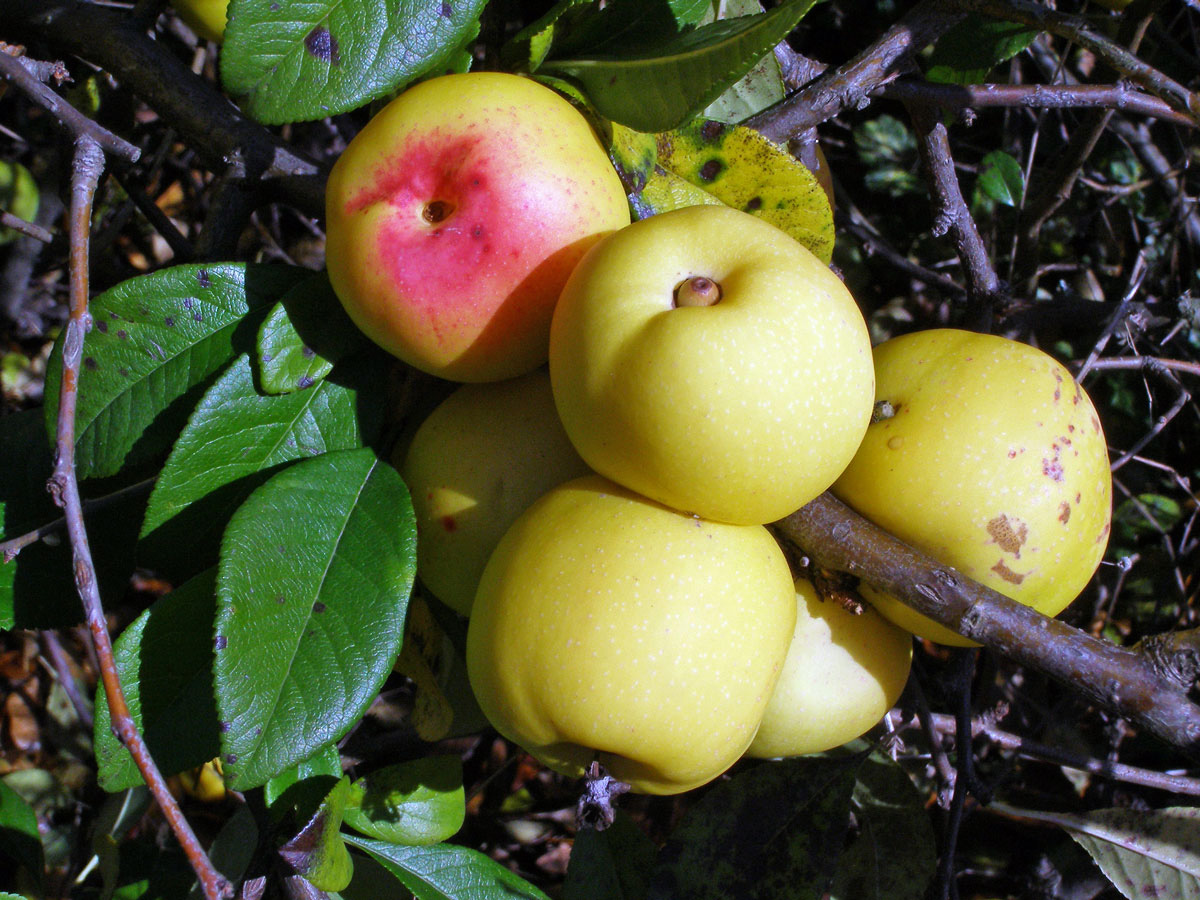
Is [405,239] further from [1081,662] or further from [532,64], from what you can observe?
[1081,662]

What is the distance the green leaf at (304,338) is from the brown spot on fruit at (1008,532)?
0.87m

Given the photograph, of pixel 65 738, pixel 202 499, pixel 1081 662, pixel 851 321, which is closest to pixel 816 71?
pixel 851 321

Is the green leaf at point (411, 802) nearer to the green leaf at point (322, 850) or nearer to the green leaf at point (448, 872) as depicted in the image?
the green leaf at point (448, 872)

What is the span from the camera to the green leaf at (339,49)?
103 centimetres

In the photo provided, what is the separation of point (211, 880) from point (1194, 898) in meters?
1.53

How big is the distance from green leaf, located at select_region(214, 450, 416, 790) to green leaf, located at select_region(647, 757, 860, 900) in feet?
2.05

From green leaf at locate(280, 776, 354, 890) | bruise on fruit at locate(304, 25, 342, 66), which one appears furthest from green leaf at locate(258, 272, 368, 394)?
green leaf at locate(280, 776, 354, 890)

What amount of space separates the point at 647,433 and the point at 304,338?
0.53 metres

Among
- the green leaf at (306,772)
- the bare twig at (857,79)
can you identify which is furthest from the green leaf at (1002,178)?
the green leaf at (306,772)

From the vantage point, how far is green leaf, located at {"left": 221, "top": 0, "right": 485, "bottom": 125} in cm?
103

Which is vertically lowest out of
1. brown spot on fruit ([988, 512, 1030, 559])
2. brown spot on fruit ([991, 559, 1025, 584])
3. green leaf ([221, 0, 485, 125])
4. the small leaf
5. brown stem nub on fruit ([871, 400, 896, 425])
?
the small leaf

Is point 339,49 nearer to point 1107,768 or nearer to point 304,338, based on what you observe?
point 304,338

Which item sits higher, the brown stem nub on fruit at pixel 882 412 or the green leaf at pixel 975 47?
the green leaf at pixel 975 47

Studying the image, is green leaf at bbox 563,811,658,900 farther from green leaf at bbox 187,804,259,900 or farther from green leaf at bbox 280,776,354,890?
green leaf at bbox 187,804,259,900
